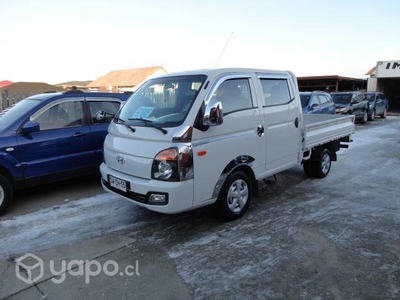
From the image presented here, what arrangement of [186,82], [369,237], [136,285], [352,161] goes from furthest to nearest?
[352,161] → [186,82] → [369,237] → [136,285]

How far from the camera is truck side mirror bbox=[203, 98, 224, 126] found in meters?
3.65

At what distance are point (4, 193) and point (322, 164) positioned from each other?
5.58m

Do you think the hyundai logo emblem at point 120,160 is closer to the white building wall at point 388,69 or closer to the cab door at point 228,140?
the cab door at point 228,140


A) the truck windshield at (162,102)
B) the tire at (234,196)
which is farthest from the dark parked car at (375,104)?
the truck windshield at (162,102)

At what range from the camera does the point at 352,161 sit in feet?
26.2

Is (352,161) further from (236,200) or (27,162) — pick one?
(27,162)

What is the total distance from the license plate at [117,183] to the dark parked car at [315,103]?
29.0 ft

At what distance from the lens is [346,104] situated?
15.8m

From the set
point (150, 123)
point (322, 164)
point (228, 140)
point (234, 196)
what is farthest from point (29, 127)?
point (322, 164)

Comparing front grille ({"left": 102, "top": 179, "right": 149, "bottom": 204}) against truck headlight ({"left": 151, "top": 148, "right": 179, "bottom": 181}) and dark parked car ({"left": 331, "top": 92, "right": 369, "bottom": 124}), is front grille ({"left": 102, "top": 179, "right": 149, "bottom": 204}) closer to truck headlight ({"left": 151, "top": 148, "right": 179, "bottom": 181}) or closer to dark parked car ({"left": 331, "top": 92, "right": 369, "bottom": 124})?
truck headlight ({"left": 151, "top": 148, "right": 179, "bottom": 181})

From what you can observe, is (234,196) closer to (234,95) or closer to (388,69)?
(234,95)

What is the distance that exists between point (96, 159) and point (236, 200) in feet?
9.19

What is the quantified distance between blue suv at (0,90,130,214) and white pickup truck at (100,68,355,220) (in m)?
1.29

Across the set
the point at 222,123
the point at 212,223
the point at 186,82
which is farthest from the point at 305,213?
the point at 186,82
